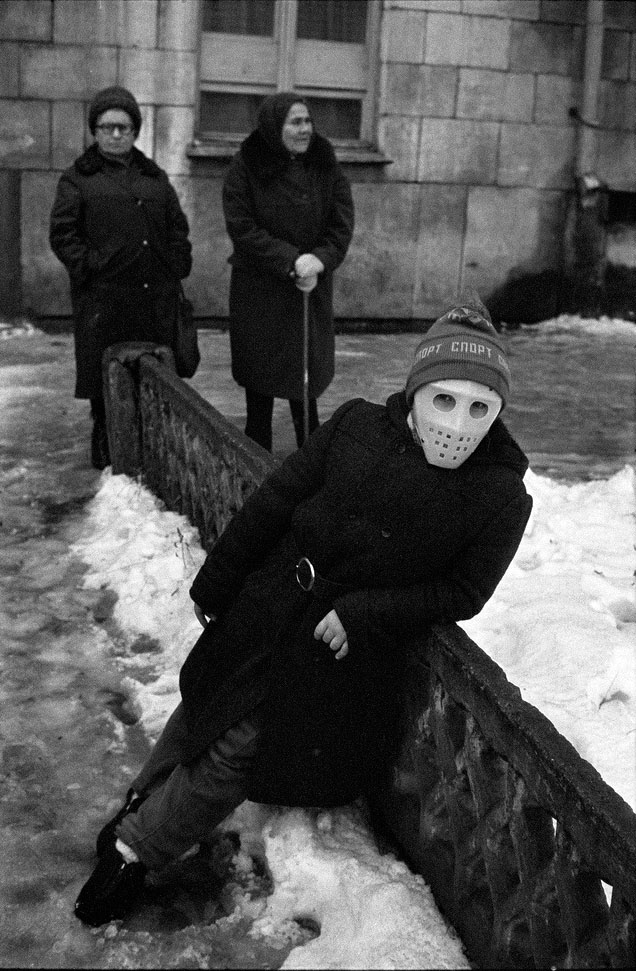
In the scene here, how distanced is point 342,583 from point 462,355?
55 cm

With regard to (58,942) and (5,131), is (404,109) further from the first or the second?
(58,942)

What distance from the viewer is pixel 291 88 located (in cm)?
1124

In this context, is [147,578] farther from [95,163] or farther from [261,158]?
[95,163]

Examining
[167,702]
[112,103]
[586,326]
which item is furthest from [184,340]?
[586,326]

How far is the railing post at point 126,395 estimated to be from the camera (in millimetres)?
6098

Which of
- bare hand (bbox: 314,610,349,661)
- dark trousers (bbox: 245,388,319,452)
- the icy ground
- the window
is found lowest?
the icy ground

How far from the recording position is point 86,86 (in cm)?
1038

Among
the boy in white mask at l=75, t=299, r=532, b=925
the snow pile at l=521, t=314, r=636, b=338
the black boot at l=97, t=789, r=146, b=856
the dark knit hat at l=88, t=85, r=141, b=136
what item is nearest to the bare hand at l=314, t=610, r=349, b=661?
the boy in white mask at l=75, t=299, r=532, b=925

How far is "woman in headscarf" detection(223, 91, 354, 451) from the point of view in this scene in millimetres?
5992

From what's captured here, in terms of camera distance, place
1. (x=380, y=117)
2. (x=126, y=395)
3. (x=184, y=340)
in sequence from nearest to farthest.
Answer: (x=126, y=395), (x=184, y=340), (x=380, y=117)

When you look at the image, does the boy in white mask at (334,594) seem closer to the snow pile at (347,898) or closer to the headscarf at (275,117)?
the snow pile at (347,898)

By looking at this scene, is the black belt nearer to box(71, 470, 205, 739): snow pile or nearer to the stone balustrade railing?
the stone balustrade railing

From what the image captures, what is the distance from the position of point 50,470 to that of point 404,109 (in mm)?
5942

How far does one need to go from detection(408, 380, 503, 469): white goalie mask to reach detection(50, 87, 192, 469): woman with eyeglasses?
12.3ft
